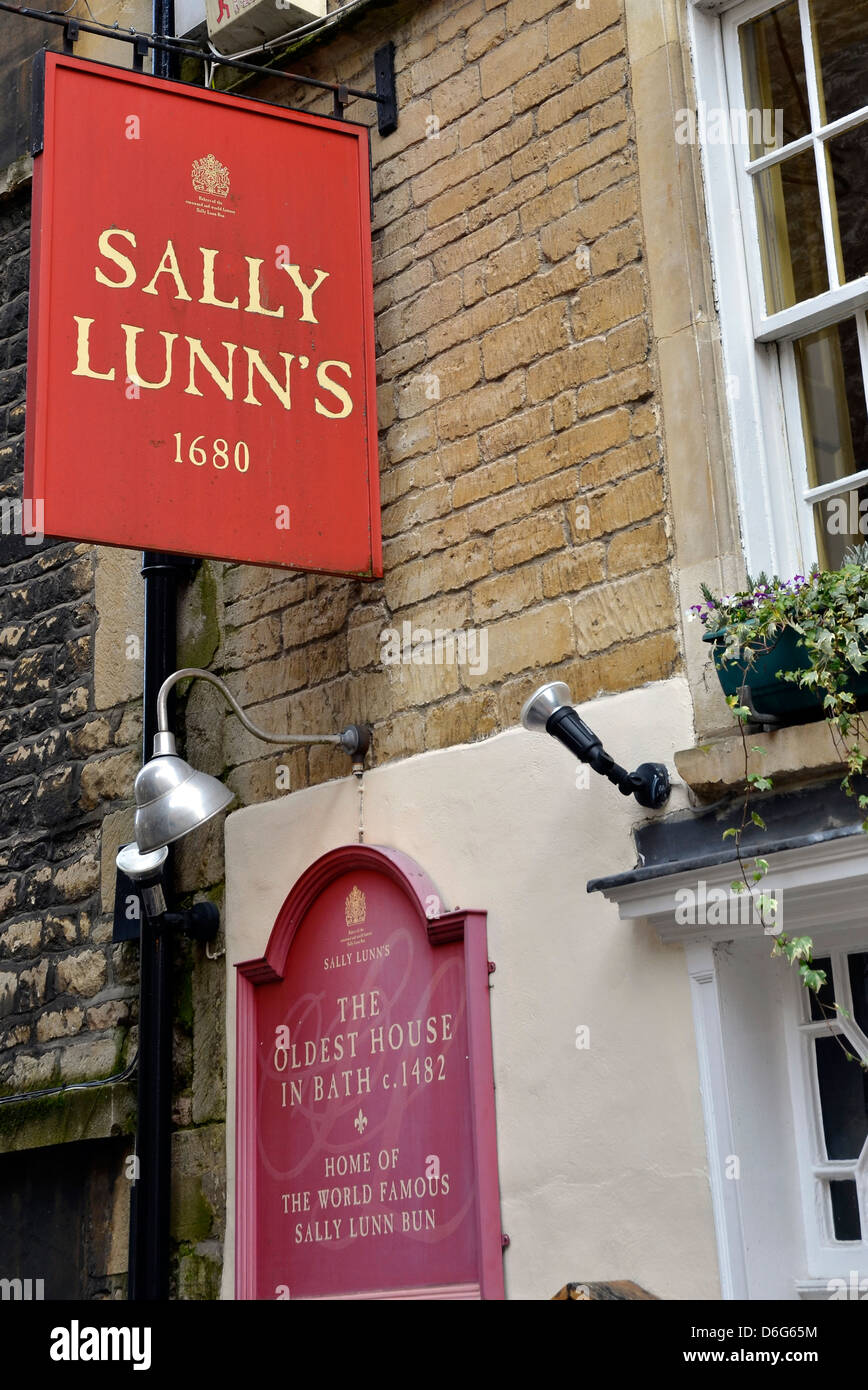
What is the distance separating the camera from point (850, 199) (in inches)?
192

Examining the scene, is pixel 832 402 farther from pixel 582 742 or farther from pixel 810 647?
pixel 582 742

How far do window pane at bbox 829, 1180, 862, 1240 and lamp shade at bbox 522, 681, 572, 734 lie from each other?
4.63 feet

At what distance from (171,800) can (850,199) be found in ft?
8.30

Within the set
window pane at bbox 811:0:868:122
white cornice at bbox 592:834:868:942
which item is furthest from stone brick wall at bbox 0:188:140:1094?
window pane at bbox 811:0:868:122

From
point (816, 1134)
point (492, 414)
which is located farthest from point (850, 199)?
point (816, 1134)

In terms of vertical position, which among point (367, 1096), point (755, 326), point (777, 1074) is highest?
point (755, 326)

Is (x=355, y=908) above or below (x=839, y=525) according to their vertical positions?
below

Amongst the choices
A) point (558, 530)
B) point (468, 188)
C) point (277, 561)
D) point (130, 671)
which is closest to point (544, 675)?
point (558, 530)

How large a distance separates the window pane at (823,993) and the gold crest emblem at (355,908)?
155 centimetres

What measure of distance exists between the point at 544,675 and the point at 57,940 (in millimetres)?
2598

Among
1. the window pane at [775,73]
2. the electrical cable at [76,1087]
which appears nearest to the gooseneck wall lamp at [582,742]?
the window pane at [775,73]

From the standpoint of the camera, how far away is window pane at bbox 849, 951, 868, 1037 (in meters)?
4.54

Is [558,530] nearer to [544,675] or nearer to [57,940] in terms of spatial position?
[544,675]

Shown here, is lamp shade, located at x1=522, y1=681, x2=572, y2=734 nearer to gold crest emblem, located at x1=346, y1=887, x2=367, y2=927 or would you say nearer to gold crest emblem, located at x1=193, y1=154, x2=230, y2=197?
gold crest emblem, located at x1=346, y1=887, x2=367, y2=927
